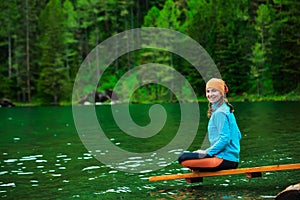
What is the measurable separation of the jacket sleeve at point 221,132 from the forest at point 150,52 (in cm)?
5163

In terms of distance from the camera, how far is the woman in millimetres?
10852

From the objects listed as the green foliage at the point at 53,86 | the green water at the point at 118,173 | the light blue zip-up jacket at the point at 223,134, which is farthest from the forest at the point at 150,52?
the light blue zip-up jacket at the point at 223,134

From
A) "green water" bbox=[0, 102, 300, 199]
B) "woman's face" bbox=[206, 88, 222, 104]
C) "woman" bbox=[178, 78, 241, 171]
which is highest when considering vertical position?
"woman's face" bbox=[206, 88, 222, 104]

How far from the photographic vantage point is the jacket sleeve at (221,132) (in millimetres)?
10797

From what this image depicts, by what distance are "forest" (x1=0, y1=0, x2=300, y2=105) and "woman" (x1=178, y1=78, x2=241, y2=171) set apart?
51.4 metres

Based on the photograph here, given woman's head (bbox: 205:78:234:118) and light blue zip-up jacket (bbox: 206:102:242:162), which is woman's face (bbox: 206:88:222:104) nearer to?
woman's head (bbox: 205:78:234:118)

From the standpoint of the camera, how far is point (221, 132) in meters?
10.8

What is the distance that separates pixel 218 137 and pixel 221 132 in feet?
0.59

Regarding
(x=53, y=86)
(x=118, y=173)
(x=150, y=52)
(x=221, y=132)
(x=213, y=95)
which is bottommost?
(x=118, y=173)

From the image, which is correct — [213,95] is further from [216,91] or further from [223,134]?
[223,134]

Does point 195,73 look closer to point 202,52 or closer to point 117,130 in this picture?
point 202,52

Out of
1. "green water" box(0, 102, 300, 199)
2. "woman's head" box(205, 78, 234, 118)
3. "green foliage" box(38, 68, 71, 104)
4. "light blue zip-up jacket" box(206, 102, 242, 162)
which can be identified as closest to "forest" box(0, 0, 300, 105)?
"green foliage" box(38, 68, 71, 104)

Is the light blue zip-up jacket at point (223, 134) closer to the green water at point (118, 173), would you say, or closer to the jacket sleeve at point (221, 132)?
the jacket sleeve at point (221, 132)

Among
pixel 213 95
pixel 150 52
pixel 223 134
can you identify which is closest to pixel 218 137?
pixel 223 134
